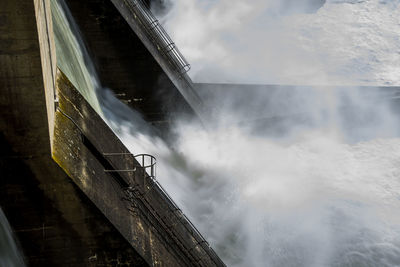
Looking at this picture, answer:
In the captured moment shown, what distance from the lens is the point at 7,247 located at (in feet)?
17.2

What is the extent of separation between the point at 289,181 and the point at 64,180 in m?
6.16

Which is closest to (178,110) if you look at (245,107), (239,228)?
(245,107)

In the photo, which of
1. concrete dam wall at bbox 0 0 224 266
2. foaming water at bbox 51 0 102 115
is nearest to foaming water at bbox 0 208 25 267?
concrete dam wall at bbox 0 0 224 266

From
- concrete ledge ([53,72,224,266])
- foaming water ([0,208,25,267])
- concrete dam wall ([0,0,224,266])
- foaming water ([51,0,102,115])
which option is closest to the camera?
concrete dam wall ([0,0,224,266])

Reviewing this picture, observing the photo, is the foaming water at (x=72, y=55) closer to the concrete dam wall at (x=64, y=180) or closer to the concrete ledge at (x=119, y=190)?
the concrete ledge at (x=119, y=190)

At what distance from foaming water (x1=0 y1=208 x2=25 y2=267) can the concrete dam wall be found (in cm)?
7

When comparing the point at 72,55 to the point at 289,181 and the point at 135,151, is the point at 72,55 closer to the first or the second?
the point at 135,151

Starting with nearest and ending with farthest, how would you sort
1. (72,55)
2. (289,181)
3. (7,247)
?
1. (7,247)
2. (72,55)
3. (289,181)

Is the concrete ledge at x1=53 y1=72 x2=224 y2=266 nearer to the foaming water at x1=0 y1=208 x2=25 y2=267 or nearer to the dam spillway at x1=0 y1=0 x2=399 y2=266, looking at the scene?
the dam spillway at x1=0 y1=0 x2=399 y2=266

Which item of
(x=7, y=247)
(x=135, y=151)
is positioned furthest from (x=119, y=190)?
(x=135, y=151)

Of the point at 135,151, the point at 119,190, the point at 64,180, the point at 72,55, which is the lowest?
the point at 64,180

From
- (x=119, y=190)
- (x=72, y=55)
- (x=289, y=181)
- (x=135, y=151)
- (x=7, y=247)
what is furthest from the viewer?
(x=289, y=181)

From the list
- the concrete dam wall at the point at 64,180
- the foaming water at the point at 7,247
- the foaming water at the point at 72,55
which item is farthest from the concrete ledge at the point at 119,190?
the foaming water at the point at 72,55

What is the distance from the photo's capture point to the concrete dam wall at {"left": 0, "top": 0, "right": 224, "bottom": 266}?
15.6 feet
